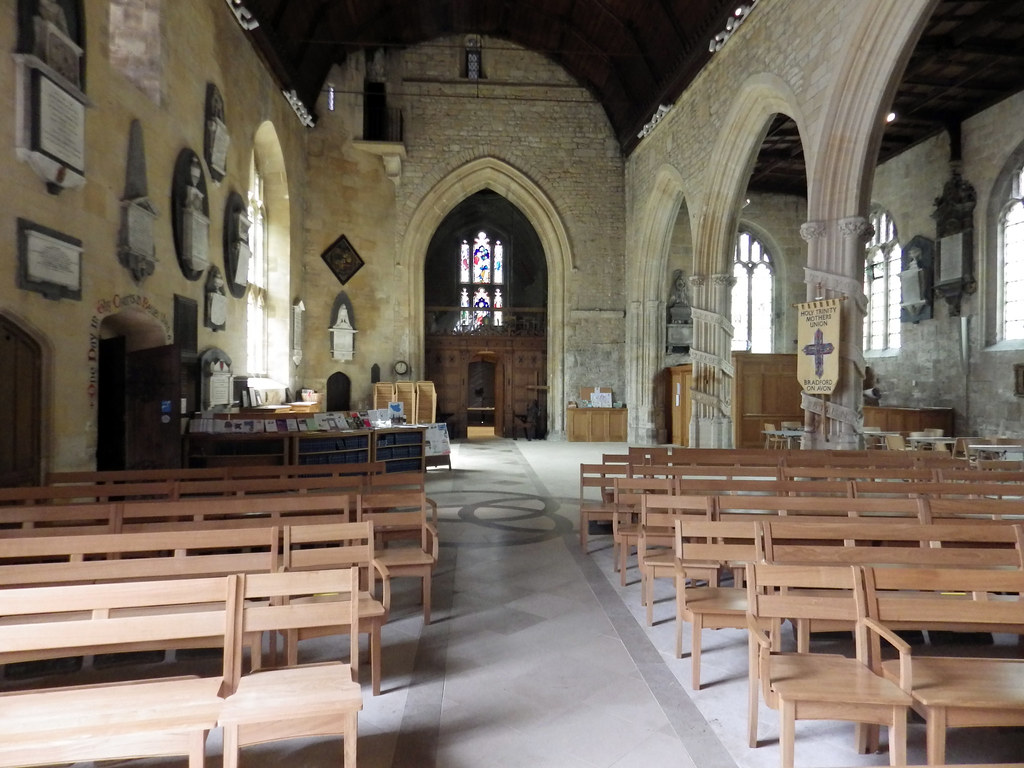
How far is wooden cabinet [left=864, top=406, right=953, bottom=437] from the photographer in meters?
11.6

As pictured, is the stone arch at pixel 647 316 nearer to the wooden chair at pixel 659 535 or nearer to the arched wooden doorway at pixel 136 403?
the arched wooden doorway at pixel 136 403

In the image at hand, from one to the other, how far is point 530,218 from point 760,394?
768 cm

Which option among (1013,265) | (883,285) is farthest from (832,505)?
(883,285)

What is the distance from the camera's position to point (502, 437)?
17.9 meters

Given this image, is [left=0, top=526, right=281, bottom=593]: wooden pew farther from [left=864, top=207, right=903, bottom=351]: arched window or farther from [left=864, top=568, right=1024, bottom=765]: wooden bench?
[left=864, top=207, right=903, bottom=351]: arched window

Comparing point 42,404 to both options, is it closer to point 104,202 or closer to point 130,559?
point 104,202

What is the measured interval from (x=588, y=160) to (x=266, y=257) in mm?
8463

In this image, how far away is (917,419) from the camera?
11.7 m

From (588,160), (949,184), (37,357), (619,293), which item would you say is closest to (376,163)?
(588,160)

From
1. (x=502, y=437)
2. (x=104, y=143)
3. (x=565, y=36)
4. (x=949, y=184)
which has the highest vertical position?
(x=565, y=36)

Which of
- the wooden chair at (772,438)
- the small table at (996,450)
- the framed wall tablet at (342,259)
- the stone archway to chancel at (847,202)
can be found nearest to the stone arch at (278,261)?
the framed wall tablet at (342,259)

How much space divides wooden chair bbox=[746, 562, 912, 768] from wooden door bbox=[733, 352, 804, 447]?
10433 millimetres

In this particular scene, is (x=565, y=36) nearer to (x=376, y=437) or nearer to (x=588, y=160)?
(x=588, y=160)

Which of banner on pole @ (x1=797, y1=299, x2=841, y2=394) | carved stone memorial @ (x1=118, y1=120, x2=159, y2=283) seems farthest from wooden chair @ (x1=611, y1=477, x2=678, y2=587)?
carved stone memorial @ (x1=118, y1=120, x2=159, y2=283)
